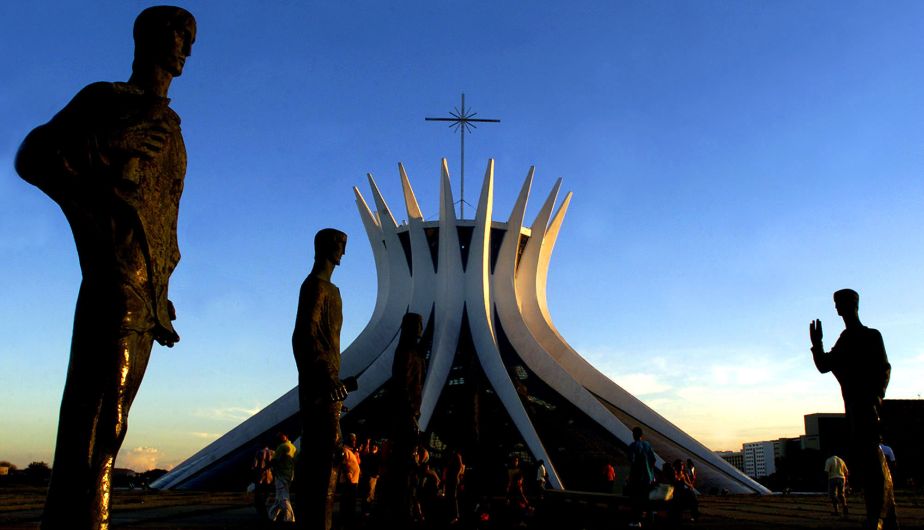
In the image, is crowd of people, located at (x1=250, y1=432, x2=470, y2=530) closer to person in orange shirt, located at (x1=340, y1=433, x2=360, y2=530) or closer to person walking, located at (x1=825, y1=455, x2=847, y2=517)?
person in orange shirt, located at (x1=340, y1=433, x2=360, y2=530)

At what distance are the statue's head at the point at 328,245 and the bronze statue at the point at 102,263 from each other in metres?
2.10

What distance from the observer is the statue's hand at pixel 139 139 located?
7.51 feet

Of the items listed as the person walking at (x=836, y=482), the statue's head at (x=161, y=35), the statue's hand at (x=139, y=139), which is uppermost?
the statue's head at (x=161, y=35)

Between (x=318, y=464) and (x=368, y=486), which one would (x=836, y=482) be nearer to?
(x=368, y=486)

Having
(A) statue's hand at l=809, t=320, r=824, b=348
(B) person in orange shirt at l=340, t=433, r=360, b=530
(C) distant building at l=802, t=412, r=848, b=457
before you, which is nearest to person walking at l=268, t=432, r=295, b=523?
(B) person in orange shirt at l=340, t=433, r=360, b=530

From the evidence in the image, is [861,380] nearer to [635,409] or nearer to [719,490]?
[719,490]

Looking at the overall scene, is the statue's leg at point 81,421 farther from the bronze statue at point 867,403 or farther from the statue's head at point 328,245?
the bronze statue at point 867,403

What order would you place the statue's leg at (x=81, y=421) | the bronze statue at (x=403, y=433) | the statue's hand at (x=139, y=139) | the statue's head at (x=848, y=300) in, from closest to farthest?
the statue's leg at (x=81, y=421)
the statue's hand at (x=139, y=139)
the statue's head at (x=848, y=300)
the bronze statue at (x=403, y=433)

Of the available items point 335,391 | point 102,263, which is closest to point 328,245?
point 335,391

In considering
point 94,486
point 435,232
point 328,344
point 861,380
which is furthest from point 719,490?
point 94,486

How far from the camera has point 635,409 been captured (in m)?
25.9

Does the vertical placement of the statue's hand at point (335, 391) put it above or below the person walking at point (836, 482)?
above

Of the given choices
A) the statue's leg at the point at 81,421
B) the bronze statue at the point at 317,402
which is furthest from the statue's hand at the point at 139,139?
the bronze statue at the point at 317,402

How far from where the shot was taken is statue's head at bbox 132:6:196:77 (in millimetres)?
2545
